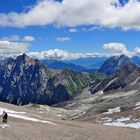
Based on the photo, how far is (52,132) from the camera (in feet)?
178

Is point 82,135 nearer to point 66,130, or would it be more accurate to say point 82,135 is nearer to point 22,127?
point 66,130

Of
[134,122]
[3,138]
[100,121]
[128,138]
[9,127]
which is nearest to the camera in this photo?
[3,138]

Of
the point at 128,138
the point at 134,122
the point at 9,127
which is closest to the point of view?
the point at 9,127

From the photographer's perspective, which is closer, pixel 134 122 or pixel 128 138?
pixel 128 138

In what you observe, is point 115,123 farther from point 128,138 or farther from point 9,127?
point 9,127

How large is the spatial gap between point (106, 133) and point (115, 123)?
26091 mm

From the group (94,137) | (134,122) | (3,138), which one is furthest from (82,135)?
(134,122)

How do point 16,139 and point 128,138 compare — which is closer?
point 16,139

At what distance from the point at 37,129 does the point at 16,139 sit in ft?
31.8

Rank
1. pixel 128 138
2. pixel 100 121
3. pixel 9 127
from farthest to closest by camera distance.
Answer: pixel 100 121
pixel 128 138
pixel 9 127

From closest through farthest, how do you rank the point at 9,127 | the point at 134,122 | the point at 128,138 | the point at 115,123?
the point at 9,127
the point at 128,138
the point at 134,122
the point at 115,123

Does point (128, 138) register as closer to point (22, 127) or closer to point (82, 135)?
point (82, 135)

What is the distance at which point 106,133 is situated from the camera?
60.6 m

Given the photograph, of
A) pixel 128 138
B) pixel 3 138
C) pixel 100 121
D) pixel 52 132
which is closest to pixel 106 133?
pixel 128 138
